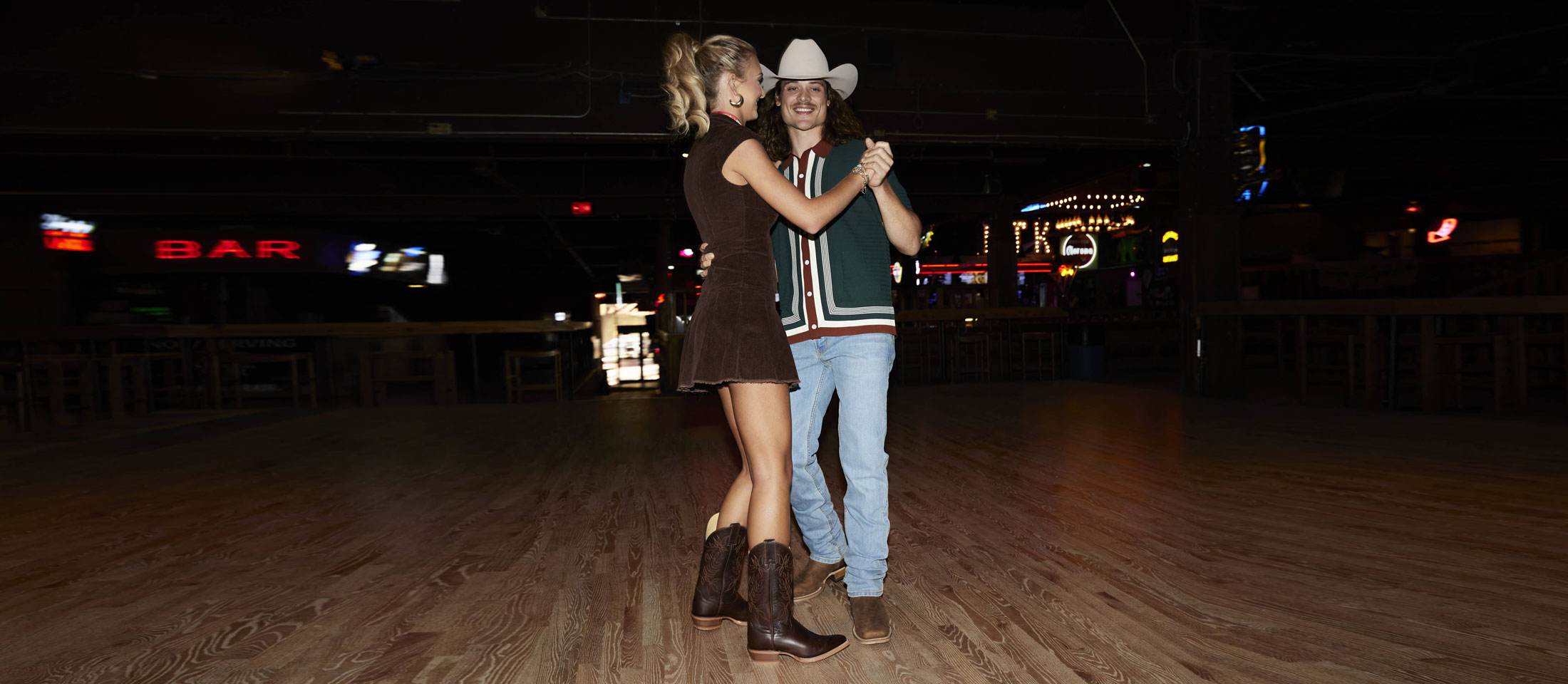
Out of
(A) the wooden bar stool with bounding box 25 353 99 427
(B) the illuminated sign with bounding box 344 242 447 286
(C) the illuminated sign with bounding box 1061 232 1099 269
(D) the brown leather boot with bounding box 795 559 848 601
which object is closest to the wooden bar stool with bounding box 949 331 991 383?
(D) the brown leather boot with bounding box 795 559 848 601

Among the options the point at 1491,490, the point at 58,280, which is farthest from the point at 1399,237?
the point at 58,280

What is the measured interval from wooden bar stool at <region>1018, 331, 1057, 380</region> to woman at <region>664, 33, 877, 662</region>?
8.53 meters

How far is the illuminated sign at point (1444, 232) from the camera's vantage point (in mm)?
15070

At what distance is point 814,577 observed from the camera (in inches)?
83.9

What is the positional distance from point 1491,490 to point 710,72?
11.6ft

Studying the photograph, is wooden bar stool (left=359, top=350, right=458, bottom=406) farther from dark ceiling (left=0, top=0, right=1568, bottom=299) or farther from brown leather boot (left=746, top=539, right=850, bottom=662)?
brown leather boot (left=746, top=539, right=850, bottom=662)

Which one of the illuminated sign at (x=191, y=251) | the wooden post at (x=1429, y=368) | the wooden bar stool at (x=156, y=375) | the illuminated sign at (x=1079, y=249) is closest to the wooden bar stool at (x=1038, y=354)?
the wooden post at (x=1429, y=368)

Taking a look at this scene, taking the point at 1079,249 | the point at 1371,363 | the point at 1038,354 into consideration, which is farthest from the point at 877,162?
the point at 1079,249

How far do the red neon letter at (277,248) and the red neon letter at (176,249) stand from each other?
76 cm

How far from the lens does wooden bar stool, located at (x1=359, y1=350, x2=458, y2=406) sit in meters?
8.60

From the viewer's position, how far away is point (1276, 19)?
7.55 meters

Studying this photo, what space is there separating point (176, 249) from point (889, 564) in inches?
509

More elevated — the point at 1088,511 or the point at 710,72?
the point at 710,72

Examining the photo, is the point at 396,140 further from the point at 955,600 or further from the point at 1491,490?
the point at 1491,490
